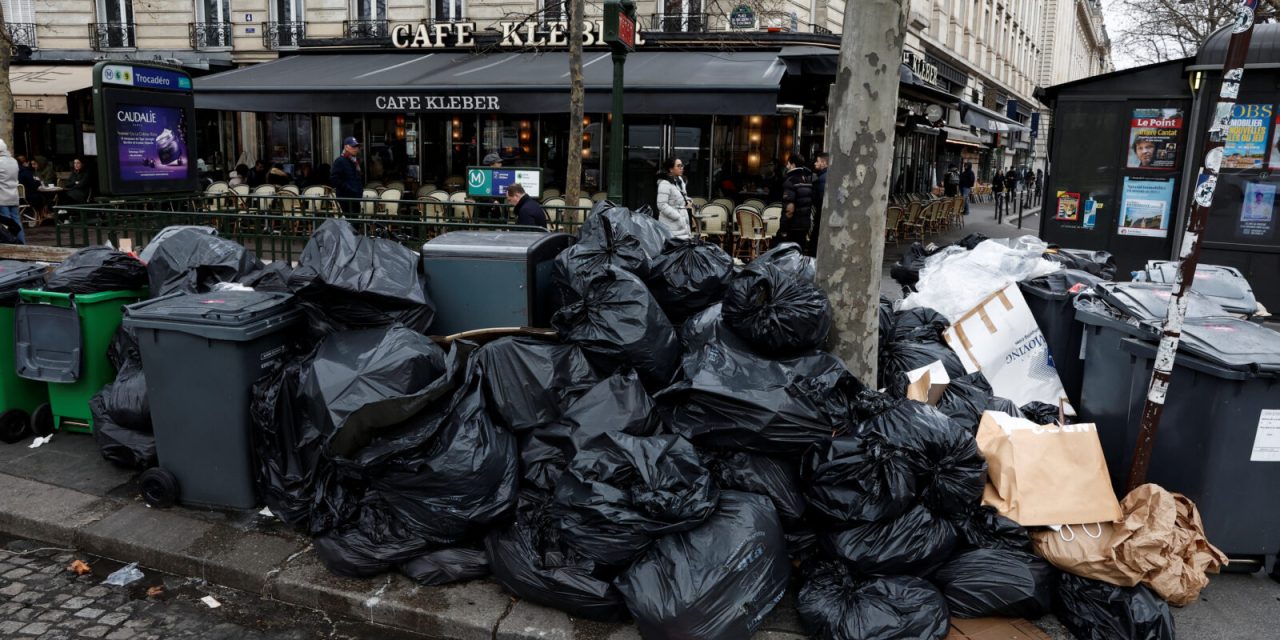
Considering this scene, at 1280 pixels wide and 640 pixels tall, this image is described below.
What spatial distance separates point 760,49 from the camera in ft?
49.8

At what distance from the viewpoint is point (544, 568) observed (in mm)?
3477

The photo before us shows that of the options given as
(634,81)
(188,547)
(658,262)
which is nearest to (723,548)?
(658,262)

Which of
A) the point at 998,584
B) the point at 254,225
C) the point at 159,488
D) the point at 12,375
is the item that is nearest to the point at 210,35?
the point at 254,225

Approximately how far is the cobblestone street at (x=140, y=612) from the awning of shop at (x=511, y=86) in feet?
26.6

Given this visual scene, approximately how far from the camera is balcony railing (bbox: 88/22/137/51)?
21.9 metres

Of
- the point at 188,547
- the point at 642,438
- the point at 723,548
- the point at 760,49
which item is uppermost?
the point at 760,49

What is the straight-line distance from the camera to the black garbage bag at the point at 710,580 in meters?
3.13

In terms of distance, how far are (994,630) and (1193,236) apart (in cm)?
176

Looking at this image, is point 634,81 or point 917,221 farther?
point 917,221

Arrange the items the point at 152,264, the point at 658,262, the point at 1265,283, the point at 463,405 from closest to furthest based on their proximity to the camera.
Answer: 1. the point at 463,405
2. the point at 658,262
3. the point at 152,264
4. the point at 1265,283

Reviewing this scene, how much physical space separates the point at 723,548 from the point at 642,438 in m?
0.55

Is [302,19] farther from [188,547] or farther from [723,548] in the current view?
[723,548]

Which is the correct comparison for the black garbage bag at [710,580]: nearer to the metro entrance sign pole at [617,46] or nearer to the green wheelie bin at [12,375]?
the green wheelie bin at [12,375]

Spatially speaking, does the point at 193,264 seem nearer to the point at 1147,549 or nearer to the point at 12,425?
the point at 12,425
